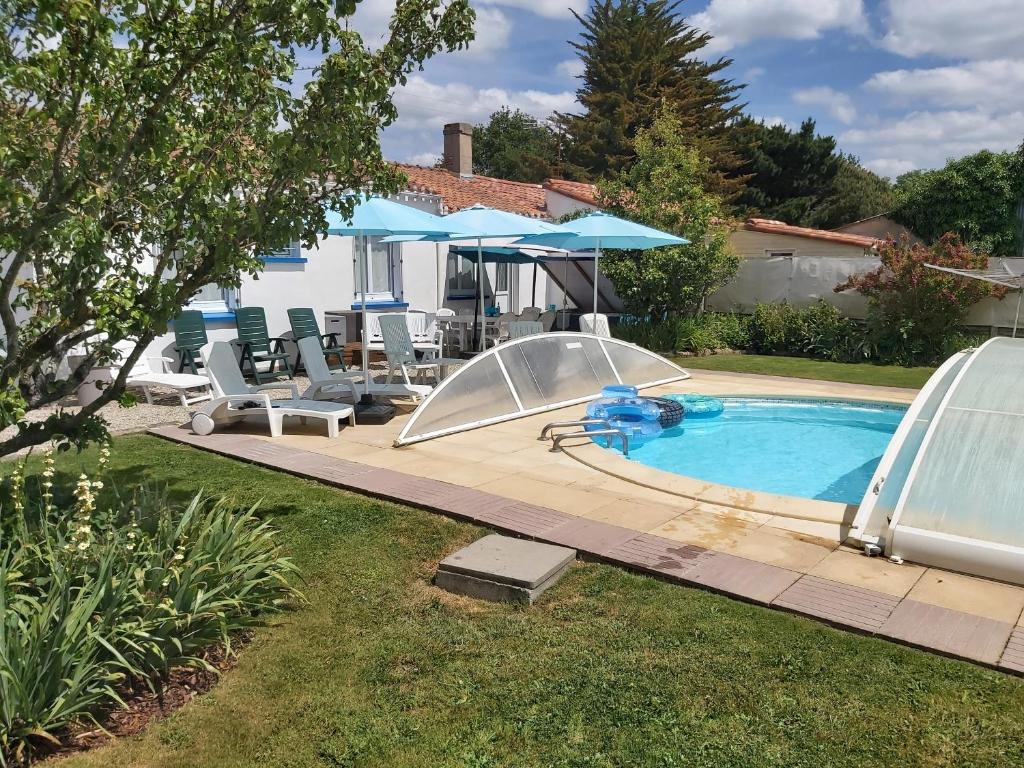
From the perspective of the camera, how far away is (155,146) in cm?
382

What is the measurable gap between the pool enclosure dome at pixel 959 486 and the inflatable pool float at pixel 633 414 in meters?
4.49

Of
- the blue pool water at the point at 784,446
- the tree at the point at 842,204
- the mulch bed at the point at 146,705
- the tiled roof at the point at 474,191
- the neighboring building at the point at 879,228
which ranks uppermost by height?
the tree at the point at 842,204

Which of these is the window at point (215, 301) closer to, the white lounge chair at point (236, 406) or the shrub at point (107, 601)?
the white lounge chair at point (236, 406)

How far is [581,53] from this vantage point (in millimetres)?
41000

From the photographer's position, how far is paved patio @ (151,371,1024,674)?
452cm

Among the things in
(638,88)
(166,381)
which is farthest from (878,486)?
(638,88)

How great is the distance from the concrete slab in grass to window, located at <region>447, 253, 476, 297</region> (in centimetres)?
1459

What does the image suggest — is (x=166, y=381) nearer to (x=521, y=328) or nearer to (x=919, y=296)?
(x=521, y=328)

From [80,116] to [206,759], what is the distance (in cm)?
327

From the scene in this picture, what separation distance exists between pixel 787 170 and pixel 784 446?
33036 mm

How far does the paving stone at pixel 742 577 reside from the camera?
4766 millimetres

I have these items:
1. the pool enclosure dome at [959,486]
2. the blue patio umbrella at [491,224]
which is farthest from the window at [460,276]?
the pool enclosure dome at [959,486]

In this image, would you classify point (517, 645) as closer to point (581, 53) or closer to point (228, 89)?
point (228, 89)

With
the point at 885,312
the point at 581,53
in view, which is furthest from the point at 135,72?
the point at 581,53
